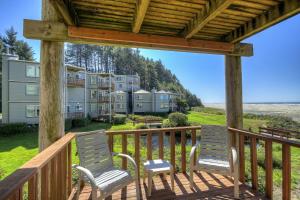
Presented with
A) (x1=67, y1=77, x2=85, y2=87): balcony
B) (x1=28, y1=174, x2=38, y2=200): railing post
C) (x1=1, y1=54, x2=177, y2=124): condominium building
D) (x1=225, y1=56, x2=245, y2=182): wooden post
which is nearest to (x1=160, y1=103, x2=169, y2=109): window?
(x1=1, y1=54, x2=177, y2=124): condominium building

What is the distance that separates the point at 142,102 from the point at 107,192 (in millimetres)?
27662

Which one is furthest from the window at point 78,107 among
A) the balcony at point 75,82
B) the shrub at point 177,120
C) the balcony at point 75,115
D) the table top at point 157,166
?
the table top at point 157,166

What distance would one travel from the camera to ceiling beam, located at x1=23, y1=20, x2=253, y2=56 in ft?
8.17

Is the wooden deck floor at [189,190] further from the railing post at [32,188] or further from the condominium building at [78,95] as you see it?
the condominium building at [78,95]

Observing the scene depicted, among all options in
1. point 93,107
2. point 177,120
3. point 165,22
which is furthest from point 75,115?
point 165,22

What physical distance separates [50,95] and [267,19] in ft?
10.4

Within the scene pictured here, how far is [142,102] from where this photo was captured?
29.9 m

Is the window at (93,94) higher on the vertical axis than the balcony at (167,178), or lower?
higher

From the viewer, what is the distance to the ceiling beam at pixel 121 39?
2490 mm

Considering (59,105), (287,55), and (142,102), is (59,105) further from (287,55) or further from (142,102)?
(287,55)

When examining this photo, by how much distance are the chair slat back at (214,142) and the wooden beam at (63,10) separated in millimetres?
2840

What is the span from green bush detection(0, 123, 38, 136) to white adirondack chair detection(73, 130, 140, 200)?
16.2 metres

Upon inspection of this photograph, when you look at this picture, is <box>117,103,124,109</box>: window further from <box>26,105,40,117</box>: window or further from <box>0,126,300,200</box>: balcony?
<box>0,126,300,200</box>: balcony

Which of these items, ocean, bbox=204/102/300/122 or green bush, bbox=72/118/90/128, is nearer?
green bush, bbox=72/118/90/128
